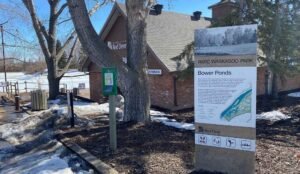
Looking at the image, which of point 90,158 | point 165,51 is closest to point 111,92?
point 90,158

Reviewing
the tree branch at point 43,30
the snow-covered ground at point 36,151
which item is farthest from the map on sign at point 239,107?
the tree branch at point 43,30

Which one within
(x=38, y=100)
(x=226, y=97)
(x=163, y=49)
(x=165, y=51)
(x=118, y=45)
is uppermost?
(x=118, y=45)

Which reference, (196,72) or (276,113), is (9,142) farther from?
(276,113)

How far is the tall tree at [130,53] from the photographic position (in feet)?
27.1

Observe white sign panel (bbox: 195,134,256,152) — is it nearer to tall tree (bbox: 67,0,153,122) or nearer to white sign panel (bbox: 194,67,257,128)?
white sign panel (bbox: 194,67,257,128)

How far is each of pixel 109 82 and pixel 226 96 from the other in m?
2.47

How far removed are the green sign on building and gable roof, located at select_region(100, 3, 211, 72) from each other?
33.0 feet

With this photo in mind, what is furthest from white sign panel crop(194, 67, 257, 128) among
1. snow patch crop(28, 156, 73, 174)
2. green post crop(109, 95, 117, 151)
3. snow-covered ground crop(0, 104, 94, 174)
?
snow patch crop(28, 156, 73, 174)

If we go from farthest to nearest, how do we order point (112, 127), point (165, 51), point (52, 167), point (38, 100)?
point (165, 51)
point (38, 100)
point (112, 127)
point (52, 167)

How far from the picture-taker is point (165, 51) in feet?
58.5

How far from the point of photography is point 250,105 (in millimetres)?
4543

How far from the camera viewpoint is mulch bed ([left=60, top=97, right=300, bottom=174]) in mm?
5297

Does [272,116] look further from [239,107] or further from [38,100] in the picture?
[38,100]

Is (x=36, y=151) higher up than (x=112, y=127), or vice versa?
(x=112, y=127)
